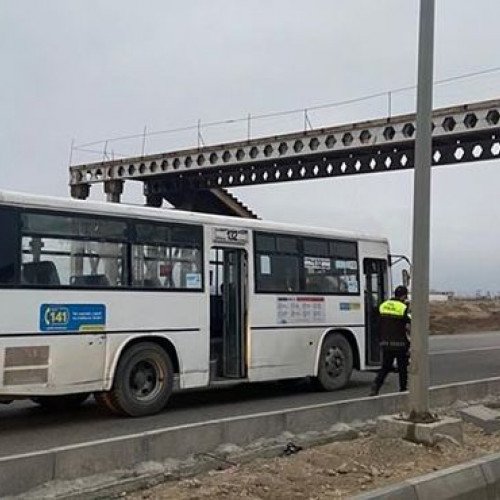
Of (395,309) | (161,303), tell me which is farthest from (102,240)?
(395,309)

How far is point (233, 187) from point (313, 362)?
40.4 m

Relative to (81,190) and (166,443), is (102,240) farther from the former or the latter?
(81,190)

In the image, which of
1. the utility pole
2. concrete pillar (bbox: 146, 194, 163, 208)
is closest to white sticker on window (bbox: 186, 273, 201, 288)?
the utility pole

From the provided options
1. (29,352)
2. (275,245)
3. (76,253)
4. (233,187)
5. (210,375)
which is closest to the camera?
(29,352)

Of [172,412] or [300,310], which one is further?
[300,310]

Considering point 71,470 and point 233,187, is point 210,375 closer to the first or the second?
point 71,470

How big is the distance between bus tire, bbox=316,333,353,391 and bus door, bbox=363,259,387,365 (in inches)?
21.9

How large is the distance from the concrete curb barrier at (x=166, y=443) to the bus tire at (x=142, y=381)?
2.96m

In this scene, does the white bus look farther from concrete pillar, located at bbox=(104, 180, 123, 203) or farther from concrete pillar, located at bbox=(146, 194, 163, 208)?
concrete pillar, located at bbox=(146, 194, 163, 208)

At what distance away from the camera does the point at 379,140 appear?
39906mm

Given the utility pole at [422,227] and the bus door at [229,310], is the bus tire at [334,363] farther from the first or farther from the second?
the utility pole at [422,227]

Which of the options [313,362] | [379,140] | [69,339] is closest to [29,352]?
[69,339]

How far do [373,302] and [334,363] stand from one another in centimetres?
156

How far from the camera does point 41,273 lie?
10023 millimetres
